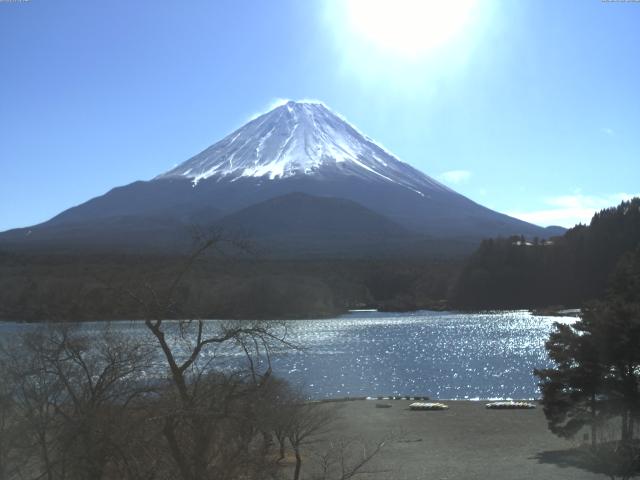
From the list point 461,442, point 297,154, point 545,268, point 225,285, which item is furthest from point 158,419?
point 297,154

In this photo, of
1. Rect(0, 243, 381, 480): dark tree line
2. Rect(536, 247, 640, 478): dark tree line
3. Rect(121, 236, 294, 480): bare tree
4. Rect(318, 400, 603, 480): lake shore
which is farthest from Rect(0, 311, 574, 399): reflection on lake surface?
Rect(121, 236, 294, 480): bare tree

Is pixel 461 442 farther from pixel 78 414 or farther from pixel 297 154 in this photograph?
pixel 297 154

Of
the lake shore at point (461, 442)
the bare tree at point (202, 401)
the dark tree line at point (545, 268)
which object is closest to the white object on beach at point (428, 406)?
the lake shore at point (461, 442)

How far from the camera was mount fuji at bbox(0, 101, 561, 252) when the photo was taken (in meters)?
115

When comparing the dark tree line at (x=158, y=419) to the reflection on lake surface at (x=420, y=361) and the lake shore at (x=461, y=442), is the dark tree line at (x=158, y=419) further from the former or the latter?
the reflection on lake surface at (x=420, y=361)

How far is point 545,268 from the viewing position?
3410 inches

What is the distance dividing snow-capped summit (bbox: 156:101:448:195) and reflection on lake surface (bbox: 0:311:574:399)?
97.7 metres

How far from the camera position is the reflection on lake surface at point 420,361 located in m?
29.3

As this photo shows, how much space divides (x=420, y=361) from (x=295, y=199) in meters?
94.7

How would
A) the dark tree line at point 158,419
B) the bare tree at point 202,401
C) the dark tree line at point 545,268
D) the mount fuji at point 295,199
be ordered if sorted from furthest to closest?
the mount fuji at point 295,199, the dark tree line at point 545,268, the dark tree line at point 158,419, the bare tree at point 202,401

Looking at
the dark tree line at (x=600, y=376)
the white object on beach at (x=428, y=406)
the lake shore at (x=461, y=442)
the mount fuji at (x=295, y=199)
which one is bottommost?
the lake shore at (x=461, y=442)

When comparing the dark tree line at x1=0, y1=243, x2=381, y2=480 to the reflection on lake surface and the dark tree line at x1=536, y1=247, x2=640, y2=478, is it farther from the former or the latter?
the reflection on lake surface

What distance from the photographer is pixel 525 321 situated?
6819 cm

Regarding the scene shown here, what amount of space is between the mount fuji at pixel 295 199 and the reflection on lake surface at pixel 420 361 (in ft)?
141
